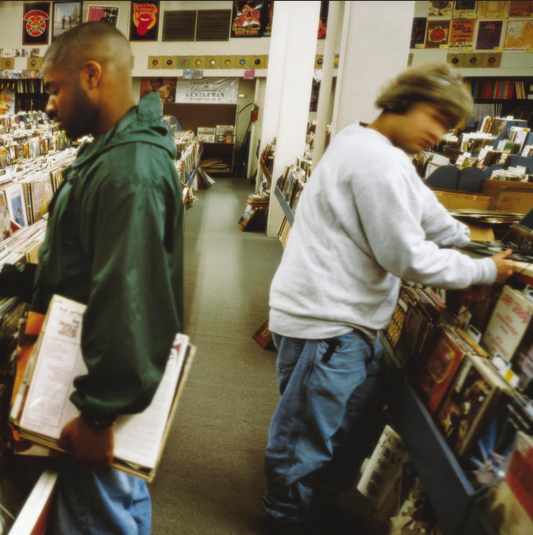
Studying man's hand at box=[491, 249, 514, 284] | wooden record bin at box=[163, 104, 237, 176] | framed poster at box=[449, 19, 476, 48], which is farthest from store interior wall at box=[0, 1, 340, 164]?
man's hand at box=[491, 249, 514, 284]

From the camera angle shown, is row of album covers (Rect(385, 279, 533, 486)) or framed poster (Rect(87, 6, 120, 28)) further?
framed poster (Rect(87, 6, 120, 28))

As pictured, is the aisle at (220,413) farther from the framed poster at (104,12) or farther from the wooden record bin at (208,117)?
the framed poster at (104,12)

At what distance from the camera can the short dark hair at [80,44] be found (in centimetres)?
99

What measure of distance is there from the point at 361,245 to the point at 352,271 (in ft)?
0.27

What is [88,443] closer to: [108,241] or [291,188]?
[108,241]

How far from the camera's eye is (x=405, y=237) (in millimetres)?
1238

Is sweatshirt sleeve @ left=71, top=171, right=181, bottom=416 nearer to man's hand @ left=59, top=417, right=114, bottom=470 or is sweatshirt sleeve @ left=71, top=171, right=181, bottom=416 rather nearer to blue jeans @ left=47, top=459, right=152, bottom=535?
man's hand @ left=59, top=417, right=114, bottom=470

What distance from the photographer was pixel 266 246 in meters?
5.78

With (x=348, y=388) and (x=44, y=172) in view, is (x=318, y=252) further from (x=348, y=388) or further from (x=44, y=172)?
(x=44, y=172)

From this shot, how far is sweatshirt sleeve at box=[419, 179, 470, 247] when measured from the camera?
140 cm

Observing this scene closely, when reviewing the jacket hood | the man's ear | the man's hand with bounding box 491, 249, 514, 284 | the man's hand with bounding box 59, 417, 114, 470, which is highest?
the man's ear

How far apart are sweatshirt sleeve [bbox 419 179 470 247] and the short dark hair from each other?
90 cm

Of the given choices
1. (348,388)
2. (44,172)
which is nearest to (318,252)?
(348,388)

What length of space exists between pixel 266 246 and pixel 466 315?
437cm
